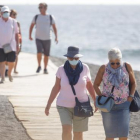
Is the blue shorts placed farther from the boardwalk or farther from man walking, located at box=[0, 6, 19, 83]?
man walking, located at box=[0, 6, 19, 83]

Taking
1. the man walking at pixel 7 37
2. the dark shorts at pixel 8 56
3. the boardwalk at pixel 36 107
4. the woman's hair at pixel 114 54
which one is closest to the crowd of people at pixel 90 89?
the woman's hair at pixel 114 54

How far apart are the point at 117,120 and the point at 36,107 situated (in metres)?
3.59

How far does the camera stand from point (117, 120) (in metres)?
8.53

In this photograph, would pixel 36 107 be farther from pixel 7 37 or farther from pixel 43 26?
pixel 43 26

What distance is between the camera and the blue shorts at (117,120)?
850 cm

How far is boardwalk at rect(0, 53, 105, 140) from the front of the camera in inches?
400

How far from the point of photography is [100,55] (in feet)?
193

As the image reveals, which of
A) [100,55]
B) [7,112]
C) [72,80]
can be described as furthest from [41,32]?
[100,55]

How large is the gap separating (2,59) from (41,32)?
2308 mm

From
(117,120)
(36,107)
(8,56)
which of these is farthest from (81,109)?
(8,56)

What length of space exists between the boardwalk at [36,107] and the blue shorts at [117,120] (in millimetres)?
1331

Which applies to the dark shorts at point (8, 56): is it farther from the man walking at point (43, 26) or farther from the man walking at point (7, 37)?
the man walking at point (43, 26)

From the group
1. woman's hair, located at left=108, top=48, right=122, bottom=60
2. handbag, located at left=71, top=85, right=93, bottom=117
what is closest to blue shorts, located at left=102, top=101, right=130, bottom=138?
handbag, located at left=71, top=85, right=93, bottom=117

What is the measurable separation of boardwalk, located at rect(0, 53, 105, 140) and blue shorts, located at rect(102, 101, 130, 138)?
4.37 ft
